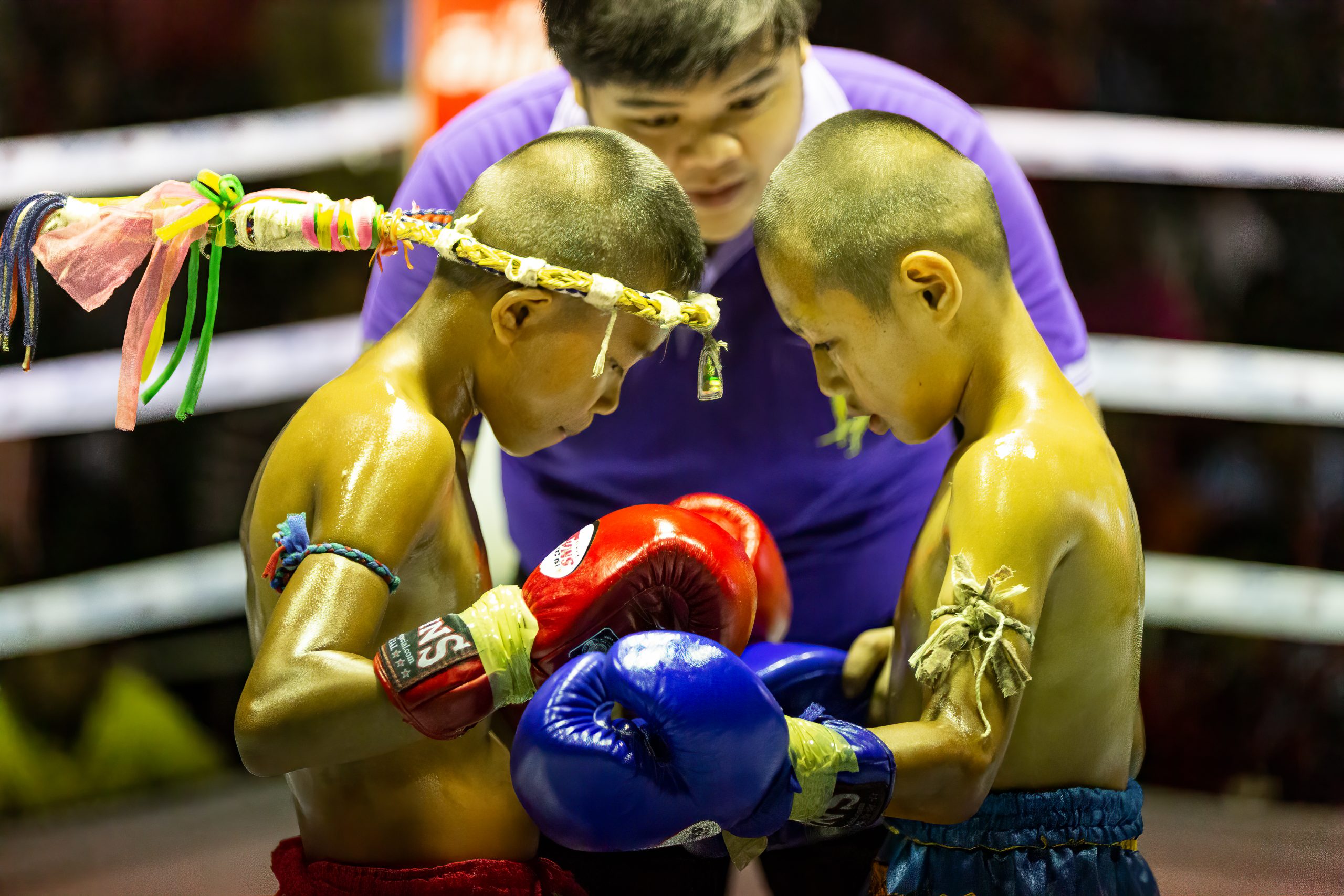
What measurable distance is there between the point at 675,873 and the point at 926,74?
1.90 m

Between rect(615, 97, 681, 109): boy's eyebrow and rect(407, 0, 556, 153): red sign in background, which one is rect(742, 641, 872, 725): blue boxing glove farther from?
rect(407, 0, 556, 153): red sign in background

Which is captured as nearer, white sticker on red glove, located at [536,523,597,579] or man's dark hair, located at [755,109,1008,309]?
white sticker on red glove, located at [536,523,597,579]

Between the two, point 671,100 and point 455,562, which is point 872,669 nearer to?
point 455,562

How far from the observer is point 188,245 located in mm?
1481

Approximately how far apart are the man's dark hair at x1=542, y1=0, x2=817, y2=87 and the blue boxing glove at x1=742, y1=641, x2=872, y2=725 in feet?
2.38

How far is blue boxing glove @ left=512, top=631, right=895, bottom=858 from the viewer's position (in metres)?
1.20

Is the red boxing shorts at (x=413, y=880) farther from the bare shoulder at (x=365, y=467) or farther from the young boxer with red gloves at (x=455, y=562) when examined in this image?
the bare shoulder at (x=365, y=467)

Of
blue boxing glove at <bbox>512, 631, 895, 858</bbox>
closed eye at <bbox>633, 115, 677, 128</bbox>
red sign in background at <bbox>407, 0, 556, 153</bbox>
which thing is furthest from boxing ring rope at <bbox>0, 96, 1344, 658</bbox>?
blue boxing glove at <bbox>512, 631, 895, 858</bbox>

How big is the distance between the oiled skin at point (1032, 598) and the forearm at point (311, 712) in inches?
19.9

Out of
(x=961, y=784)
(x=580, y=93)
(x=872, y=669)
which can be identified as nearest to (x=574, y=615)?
(x=961, y=784)

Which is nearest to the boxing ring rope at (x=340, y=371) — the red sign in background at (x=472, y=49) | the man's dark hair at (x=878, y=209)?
the red sign in background at (x=472, y=49)

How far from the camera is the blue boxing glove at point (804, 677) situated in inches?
62.1

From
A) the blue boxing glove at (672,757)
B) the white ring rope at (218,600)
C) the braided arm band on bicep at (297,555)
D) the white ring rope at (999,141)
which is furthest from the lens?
the white ring rope at (218,600)

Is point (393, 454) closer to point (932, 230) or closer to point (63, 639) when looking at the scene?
point (932, 230)
